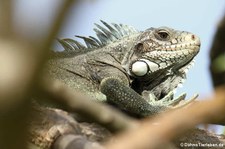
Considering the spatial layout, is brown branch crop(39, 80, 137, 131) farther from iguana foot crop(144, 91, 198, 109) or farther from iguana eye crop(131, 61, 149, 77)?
iguana eye crop(131, 61, 149, 77)

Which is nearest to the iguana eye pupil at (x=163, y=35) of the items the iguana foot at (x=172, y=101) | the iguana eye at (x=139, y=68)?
the iguana eye at (x=139, y=68)

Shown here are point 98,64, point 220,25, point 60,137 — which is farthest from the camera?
point 98,64

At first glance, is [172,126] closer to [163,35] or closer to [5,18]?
[5,18]

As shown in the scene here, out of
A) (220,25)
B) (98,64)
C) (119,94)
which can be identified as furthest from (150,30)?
(220,25)

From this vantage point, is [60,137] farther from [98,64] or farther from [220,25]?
[98,64]

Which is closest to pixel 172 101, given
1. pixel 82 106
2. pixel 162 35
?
pixel 162 35

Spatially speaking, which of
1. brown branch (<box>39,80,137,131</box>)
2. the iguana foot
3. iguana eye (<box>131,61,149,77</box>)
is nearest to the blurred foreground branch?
brown branch (<box>39,80,137,131</box>)
